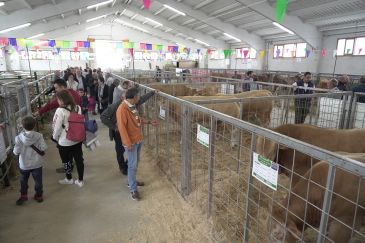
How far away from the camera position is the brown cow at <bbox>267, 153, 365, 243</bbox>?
2.13m

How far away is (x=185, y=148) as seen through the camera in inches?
149

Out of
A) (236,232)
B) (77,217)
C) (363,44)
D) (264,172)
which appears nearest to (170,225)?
(236,232)

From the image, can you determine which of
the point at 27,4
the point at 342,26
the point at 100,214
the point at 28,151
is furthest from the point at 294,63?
the point at 28,151

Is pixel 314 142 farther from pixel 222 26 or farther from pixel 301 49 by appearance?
pixel 222 26

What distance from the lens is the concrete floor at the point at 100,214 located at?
125 inches

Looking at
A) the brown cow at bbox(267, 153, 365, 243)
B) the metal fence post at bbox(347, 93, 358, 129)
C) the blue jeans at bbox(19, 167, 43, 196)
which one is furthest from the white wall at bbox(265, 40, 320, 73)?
the blue jeans at bbox(19, 167, 43, 196)

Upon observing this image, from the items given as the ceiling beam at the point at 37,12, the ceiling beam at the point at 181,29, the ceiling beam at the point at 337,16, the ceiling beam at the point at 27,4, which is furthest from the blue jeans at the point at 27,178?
the ceiling beam at the point at 181,29

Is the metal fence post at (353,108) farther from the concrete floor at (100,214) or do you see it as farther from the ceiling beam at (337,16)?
the ceiling beam at (337,16)

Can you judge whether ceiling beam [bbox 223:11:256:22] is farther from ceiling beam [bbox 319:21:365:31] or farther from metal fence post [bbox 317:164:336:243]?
metal fence post [bbox 317:164:336:243]

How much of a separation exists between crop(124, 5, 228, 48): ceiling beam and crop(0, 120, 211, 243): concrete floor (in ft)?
68.3

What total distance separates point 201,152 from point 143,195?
5.87ft

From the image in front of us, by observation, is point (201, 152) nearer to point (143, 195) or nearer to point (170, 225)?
point (143, 195)

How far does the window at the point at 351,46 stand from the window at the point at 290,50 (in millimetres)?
2866

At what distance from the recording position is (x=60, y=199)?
13.1ft
